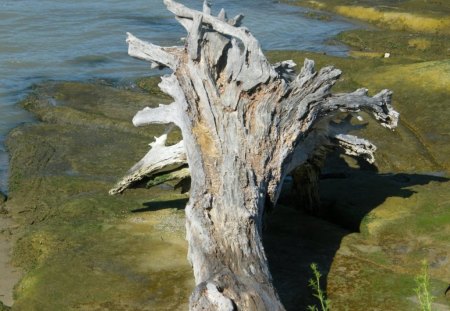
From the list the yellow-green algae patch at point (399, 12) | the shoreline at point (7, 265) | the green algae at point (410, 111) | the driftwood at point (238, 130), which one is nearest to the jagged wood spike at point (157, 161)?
the driftwood at point (238, 130)

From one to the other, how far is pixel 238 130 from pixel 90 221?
9.54 feet

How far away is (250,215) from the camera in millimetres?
8102

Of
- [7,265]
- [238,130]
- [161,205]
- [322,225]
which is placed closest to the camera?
[238,130]

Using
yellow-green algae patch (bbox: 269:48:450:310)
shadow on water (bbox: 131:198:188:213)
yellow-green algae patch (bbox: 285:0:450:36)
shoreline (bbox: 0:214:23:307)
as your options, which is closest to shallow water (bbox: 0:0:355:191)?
yellow-green algae patch (bbox: 285:0:450:36)

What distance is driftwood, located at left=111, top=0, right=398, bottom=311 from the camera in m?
7.71

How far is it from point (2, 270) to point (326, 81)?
5.00 m

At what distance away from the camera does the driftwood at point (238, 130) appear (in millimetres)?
7715

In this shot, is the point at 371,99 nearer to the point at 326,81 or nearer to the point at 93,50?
the point at 326,81

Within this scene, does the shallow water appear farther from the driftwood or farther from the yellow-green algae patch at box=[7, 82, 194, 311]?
the driftwood

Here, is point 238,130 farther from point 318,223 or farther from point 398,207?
point 398,207

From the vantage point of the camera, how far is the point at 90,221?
10.9 metres

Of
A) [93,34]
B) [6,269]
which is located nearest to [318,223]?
[6,269]

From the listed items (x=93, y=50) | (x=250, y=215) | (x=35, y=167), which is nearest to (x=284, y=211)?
(x=250, y=215)

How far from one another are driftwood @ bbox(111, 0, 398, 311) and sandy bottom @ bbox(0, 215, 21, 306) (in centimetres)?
265
